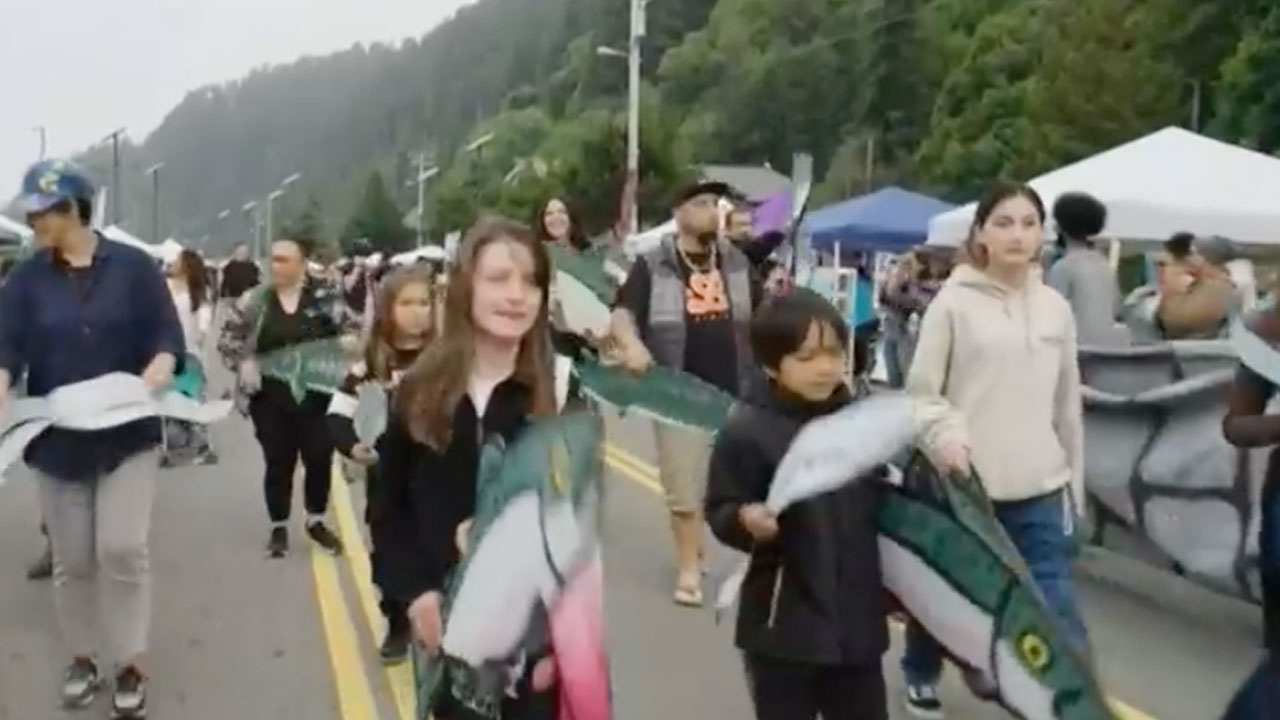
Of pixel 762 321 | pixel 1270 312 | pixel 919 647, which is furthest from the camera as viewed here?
pixel 919 647

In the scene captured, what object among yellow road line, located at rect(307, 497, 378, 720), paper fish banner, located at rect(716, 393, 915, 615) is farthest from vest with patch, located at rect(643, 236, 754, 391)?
paper fish banner, located at rect(716, 393, 915, 615)

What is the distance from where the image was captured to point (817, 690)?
457cm

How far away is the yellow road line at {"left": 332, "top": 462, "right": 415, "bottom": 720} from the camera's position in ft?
23.8

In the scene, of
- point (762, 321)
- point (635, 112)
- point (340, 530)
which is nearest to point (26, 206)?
point (762, 321)

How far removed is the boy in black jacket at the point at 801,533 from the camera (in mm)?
4402

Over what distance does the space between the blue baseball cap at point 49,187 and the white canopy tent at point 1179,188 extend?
29.4 feet

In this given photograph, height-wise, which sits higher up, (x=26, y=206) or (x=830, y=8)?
(x=830, y=8)

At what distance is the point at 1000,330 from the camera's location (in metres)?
5.94

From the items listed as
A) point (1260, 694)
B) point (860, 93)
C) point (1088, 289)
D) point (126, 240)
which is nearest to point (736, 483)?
point (1260, 694)

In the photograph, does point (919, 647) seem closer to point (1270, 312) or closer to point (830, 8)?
point (1270, 312)

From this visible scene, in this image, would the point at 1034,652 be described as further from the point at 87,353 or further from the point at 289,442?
the point at 289,442

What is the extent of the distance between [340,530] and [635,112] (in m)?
39.1

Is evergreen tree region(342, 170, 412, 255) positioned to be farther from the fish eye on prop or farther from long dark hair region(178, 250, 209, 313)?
the fish eye on prop

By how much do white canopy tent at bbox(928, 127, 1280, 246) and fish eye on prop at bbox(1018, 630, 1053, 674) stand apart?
1020 centimetres
